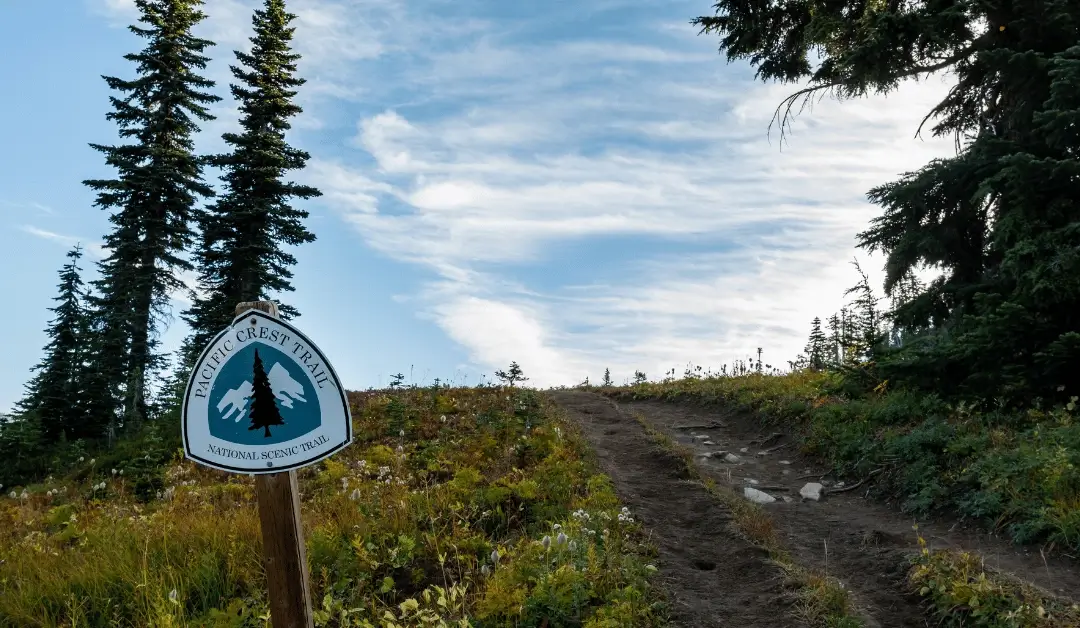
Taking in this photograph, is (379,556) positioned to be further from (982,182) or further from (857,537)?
(982,182)

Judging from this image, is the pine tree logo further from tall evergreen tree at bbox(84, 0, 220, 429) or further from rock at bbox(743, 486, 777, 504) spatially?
tall evergreen tree at bbox(84, 0, 220, 429)

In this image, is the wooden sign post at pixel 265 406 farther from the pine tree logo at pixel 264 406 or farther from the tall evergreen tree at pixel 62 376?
the tall evergreen tree at pixel 62 376

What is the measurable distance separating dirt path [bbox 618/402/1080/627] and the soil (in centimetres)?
1

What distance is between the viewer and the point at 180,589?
5.65 meters

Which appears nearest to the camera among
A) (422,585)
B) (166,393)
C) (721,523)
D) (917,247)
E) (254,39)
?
(422,585)

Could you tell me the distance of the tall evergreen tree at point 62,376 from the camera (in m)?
21.3

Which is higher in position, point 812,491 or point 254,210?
point 254,210

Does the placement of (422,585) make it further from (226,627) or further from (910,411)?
(910,411)

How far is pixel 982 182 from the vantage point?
1028 centimetres

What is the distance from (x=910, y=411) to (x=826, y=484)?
7.07ft

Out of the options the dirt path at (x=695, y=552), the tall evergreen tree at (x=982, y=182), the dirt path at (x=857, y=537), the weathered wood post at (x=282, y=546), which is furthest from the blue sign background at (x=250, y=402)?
the tall evergreen tree at (x=982, y=182)

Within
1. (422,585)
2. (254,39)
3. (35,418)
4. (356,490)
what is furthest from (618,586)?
(254,39)

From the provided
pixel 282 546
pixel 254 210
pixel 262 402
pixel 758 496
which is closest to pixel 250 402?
pixel 262 402

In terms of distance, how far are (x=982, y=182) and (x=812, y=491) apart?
5536 millimetres
